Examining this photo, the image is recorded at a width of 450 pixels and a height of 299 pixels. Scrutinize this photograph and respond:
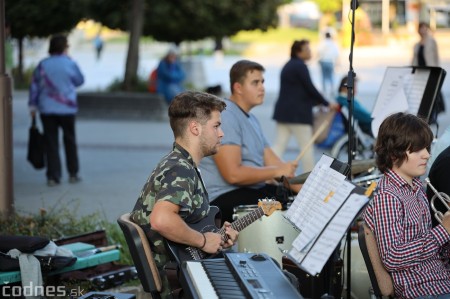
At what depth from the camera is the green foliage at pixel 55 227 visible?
6.19 meters

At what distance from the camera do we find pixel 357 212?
10.1 feet

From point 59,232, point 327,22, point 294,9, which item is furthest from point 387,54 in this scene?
point 59,232

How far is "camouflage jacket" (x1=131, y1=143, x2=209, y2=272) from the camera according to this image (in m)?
3.91

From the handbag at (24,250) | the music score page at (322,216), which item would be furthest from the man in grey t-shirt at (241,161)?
the music score page at (322,216)

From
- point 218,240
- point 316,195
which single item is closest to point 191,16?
point 218,240

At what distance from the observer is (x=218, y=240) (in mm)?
4023

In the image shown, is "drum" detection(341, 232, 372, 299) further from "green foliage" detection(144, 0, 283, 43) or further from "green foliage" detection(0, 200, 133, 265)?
"green foliage" detection(144, 0, 283, 43)

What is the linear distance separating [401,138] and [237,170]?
178 cm

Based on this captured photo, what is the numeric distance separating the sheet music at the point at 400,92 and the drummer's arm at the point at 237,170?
1.03 meters

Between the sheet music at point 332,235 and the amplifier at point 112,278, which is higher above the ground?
the sheet music at point 332,235

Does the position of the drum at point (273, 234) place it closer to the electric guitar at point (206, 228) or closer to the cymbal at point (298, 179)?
the cymbal at point (298, 179)

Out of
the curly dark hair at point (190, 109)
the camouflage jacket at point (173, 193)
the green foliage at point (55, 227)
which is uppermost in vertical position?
the curly dark hair at point (190, 109)

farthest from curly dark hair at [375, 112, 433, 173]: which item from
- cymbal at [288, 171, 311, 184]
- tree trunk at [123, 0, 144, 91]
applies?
tree trunk at [123, 0, 144, 91]

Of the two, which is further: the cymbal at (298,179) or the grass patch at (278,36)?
the grass patch at (278,36)
